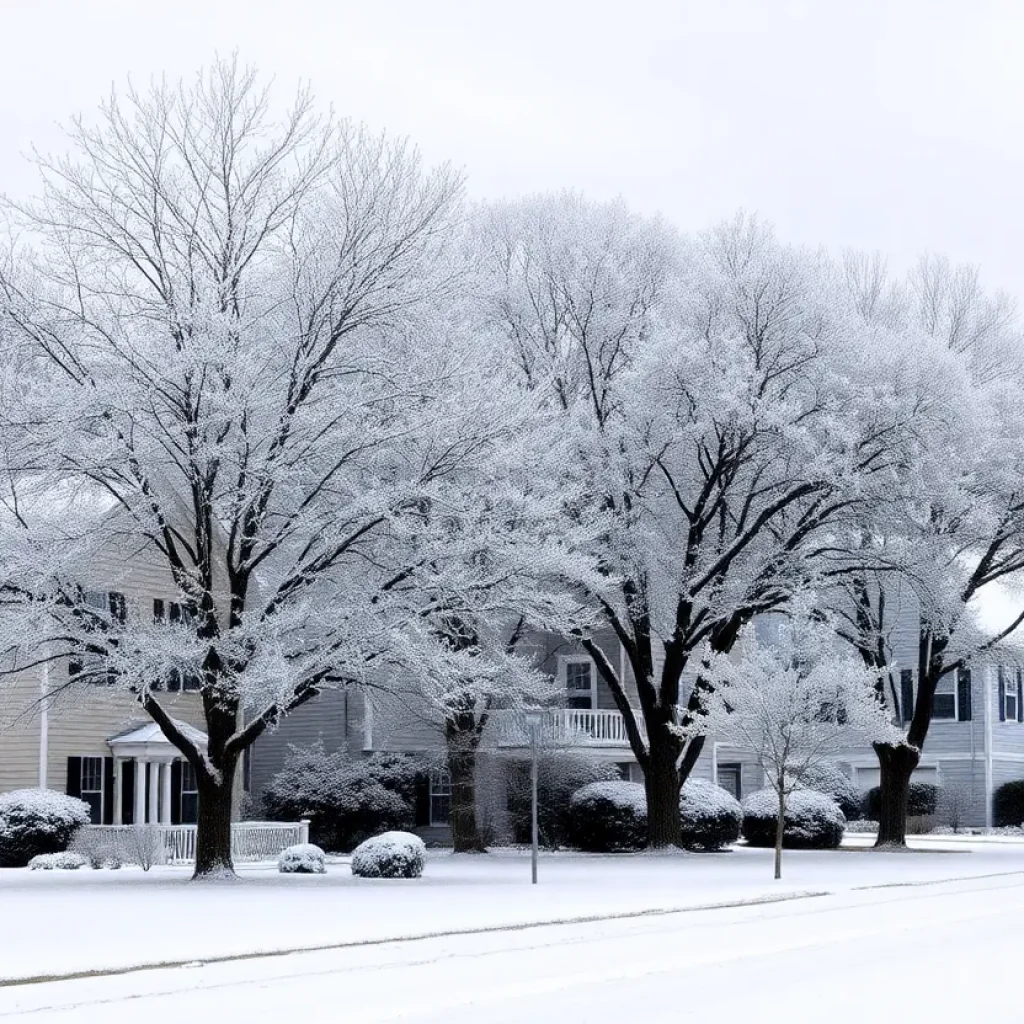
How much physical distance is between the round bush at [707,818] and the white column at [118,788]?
1317cm

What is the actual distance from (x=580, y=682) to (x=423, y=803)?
607 centimetres

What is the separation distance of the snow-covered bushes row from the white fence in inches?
281

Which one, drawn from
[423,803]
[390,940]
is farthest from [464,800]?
[390,940]

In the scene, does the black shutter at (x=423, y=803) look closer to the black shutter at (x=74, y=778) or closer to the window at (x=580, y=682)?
the window at (x=580, y=682)

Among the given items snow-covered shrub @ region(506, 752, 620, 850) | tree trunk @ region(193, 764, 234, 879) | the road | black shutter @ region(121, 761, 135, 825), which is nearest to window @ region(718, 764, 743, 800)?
snow-covered shrub @ region(506, 752, 620, 850)

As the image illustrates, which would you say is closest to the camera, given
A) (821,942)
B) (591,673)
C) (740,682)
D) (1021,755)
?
(821,942)

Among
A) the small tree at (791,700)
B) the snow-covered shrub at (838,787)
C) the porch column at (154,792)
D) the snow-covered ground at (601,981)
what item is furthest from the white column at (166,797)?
the snow-covered shrub at (838,787)

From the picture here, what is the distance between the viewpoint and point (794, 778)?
3148 centimetres

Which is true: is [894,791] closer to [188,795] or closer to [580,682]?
[580,682]

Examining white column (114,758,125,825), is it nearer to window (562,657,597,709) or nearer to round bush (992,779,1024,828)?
window (562,657,597,709)

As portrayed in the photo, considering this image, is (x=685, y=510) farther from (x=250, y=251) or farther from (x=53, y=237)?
(x=53, y=237)

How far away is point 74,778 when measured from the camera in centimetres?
3788

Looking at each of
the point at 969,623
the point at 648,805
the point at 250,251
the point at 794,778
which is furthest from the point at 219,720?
the point at 969,623

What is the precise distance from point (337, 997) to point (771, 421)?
2205 cm
